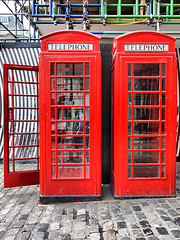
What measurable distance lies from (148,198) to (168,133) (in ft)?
Result: 4.10

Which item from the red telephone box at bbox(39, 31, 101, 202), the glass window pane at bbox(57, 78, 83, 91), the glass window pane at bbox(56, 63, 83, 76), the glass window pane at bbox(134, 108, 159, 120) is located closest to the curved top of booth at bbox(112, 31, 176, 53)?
the red telephone box at bbox(39, 31, 101, 202)

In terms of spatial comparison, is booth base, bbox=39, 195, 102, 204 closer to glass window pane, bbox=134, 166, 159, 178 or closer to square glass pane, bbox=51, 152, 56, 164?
square glass pane, bbox=51, 152, 56, 164

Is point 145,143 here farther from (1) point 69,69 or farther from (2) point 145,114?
(1) point 69,69

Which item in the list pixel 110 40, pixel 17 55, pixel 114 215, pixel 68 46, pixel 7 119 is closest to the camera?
pixel 114 215

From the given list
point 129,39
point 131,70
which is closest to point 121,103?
point 131,70

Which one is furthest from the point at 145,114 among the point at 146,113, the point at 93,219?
the point at 93,219

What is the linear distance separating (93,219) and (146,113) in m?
1.98

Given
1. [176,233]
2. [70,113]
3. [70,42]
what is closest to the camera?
[176,233]

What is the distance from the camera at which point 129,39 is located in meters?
3.34

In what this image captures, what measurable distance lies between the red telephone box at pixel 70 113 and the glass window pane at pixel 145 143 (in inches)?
28.0

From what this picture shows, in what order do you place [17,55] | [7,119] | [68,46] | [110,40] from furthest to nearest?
[110,40] → [17,55] → [7,119] → [68,46]

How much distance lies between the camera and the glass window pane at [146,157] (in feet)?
11.3

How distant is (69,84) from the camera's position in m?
3.32

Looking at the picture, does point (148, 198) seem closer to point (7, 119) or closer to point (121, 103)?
point (121, 103)
